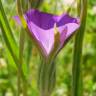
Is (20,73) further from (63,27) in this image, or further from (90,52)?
(90,52)

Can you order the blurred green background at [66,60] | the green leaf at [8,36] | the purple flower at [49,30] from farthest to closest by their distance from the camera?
the blurred green background at [66,60], the green leaf at [8,36], the purple flower at [49,30]

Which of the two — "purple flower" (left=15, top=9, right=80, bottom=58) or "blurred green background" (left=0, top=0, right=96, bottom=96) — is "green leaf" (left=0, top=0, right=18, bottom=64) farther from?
"blurred green background" (left=0, top=0, right=96, bottom=96)

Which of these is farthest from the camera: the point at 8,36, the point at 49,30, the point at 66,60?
the point at 66,60

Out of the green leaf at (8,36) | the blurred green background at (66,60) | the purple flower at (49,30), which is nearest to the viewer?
the purple flower at (49,30)

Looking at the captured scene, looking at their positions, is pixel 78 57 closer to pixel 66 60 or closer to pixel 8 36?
pixel 8 36

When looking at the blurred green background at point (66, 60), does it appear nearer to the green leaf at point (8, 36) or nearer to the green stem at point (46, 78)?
the green leaf at point (8, 36)

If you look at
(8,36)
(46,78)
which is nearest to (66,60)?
(8,36)

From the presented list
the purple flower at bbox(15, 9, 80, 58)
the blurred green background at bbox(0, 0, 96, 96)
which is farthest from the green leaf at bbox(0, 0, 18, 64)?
the blurred green background at bbox(0, 0, 96, 96)

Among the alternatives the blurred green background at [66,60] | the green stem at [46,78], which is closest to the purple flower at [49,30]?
the green stem at [46,78]
